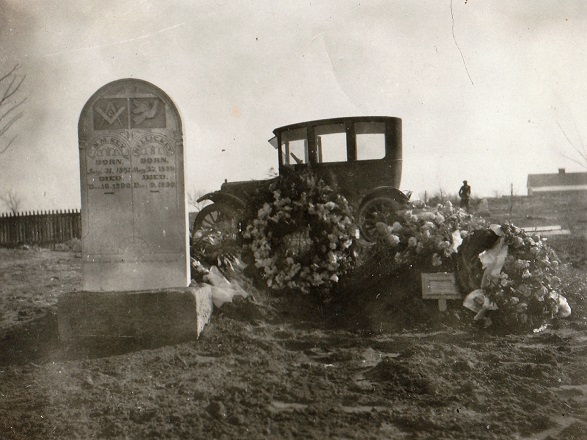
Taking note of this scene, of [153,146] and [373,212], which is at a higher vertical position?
[153,146]

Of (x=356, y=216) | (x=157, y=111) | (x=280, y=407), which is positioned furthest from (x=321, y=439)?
(x=356, y=216)

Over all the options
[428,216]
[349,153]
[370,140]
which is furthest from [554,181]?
[428,216]

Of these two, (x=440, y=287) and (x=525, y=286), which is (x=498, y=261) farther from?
(x=440, y=287)

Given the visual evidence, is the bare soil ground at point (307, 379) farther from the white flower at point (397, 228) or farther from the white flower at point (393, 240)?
the white flower at point (397, 228)

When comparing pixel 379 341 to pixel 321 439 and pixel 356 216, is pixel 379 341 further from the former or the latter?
pixel 356 216

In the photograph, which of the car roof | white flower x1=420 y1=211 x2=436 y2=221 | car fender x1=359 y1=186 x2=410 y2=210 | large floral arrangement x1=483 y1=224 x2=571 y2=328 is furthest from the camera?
the car roof

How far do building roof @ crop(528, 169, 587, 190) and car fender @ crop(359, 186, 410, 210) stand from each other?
5589cm

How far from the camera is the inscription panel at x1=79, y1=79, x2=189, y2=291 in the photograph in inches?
179

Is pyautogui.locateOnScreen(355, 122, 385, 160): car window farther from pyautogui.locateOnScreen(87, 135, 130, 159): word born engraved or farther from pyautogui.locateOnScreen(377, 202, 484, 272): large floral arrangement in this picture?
pyautogui.locateOnScreen(87, 135, 130, 159): word born engraved

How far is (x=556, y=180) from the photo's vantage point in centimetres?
5916

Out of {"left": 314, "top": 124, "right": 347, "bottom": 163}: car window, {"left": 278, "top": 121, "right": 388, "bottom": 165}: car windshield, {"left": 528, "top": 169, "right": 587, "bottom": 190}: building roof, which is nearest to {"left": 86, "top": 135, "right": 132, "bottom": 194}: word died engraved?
{"left": 278, "top": 121, "right": 388, "bottom": 165}: car windshield

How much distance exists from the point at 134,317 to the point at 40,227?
52.8 ft

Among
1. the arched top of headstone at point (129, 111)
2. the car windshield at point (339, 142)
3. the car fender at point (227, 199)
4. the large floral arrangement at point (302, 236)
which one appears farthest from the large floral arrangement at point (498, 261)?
the car windshield at point (339, 142)

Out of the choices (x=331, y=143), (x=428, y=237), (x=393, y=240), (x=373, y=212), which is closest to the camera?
(x=428, y=237)
